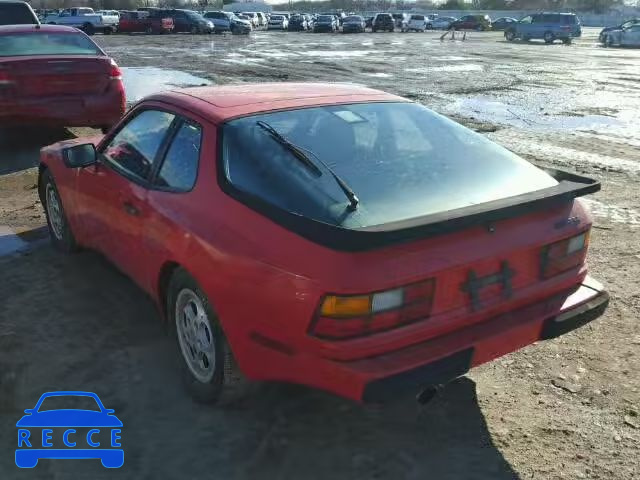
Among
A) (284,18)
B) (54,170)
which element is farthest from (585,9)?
(54,170)

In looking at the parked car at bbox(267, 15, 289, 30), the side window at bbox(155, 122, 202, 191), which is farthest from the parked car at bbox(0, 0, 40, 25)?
the parked car at bbox(267, 15, 289, 30)

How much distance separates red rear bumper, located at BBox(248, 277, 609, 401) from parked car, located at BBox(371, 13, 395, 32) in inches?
2035

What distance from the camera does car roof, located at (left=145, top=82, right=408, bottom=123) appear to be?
3213 mm

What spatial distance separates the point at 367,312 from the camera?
2.39 metres

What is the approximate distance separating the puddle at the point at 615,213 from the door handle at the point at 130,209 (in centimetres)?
434

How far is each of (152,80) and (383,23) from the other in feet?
129

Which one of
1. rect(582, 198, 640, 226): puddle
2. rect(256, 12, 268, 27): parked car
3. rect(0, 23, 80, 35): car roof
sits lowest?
rect(256, 12, 268, 27): parked car

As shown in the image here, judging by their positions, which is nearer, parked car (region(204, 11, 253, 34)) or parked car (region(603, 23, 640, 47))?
parked car (region(603, 23, 640, 47))

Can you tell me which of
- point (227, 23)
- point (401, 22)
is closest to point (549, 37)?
point (401, 22)

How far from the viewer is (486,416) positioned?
9.95ft

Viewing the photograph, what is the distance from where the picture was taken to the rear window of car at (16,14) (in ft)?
44.5

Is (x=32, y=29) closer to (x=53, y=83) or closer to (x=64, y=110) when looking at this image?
(x=53, y=83)

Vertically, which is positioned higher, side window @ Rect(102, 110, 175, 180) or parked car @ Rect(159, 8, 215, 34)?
side window @ Rect(102, 110, 175, 180)

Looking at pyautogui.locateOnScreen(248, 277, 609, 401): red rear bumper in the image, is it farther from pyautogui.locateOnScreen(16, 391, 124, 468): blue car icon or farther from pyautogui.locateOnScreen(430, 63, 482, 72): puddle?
pyautogui.locateOnScreen(430, 63, 482, 72): puddle
